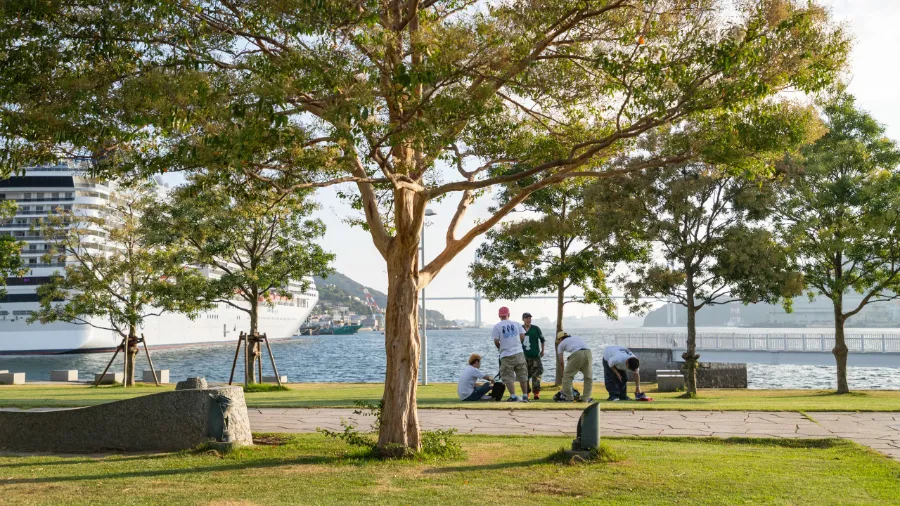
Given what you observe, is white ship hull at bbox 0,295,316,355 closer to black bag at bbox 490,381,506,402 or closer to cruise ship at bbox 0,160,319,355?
cruise ship at bbox 0,160,319,355

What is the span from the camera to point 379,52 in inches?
283

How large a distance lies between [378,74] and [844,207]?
1814cm

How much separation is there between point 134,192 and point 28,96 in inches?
896

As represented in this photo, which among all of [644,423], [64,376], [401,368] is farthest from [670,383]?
[64,376]

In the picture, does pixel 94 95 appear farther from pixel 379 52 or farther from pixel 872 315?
pixel 872 315

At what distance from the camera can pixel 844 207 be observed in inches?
843

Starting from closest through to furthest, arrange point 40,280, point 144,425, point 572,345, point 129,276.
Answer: point 144,425, point 572,345, point 129,276, point 40,280

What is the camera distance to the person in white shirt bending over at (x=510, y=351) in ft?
45.1

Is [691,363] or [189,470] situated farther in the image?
[691,363]

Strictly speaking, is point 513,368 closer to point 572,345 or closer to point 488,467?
point 572,345

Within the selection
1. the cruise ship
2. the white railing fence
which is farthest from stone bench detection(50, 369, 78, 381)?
the cruise ship

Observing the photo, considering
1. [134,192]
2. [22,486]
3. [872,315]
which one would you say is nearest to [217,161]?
[22,486]

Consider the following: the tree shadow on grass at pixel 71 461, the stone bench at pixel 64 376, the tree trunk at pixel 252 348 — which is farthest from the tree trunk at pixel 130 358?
the tree shadow on grass at pixel 71 461

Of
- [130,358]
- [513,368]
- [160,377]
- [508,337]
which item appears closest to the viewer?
[508,337]
